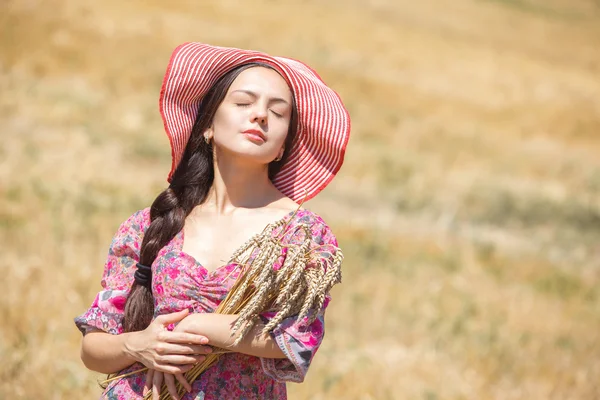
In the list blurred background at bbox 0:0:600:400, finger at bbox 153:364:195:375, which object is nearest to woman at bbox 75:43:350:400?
finger at bbox 153:364:195:375

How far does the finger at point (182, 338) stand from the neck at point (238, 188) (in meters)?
0.49

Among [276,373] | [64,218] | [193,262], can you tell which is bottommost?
[64,218]

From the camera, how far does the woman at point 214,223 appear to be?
280 cm

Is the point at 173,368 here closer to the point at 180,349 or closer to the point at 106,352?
the point at 180,349

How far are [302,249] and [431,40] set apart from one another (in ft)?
73.4

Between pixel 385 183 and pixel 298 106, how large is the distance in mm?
10395

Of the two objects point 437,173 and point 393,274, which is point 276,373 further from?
point 437,173

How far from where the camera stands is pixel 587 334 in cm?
803

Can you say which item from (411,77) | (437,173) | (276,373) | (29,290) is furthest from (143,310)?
(411,77)

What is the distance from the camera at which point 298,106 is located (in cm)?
321

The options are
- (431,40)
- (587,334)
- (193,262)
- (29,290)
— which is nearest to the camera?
(193,262)

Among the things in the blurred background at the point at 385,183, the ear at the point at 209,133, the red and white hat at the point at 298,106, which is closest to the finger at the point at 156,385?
the red and white hat at the point at 298,106

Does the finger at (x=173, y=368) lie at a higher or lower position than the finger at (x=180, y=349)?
lower

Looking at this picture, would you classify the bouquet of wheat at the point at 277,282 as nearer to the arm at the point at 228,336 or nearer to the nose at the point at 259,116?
the arm at the point at 228,336
